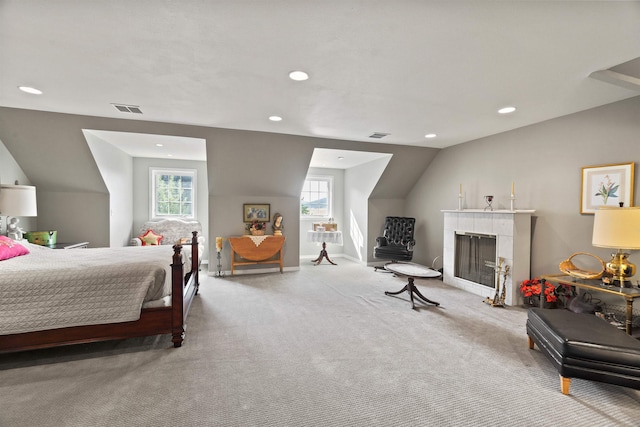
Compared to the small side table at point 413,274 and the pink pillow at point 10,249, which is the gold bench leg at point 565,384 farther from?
the pink pillow at point 10,249

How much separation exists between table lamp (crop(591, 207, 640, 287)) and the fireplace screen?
51.5 inches

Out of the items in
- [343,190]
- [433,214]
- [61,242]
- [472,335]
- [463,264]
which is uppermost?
[343,190]

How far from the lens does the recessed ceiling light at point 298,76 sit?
7.33 ft

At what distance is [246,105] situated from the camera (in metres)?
2.98

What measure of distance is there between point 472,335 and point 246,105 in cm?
318

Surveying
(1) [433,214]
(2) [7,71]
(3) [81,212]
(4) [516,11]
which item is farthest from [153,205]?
(4) [516,11]

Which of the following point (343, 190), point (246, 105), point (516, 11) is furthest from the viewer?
point (343, 190)

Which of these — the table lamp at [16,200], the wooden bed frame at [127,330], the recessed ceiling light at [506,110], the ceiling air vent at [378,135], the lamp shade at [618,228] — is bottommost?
the wooden bed frame at [127,330]

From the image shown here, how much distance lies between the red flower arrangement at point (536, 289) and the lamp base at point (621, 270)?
0.67 m

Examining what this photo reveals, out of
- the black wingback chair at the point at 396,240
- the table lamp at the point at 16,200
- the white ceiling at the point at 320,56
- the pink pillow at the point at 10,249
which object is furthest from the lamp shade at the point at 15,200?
the black wingback chair at the point at 396,240

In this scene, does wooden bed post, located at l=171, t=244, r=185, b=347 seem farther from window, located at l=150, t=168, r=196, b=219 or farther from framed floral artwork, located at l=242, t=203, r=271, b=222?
window, located at l=150, t=168, r=196, b=219

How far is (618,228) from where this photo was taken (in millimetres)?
2373

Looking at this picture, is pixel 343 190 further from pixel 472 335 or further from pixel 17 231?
pixel 17 231

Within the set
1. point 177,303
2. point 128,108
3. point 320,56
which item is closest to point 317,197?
point 128,108
